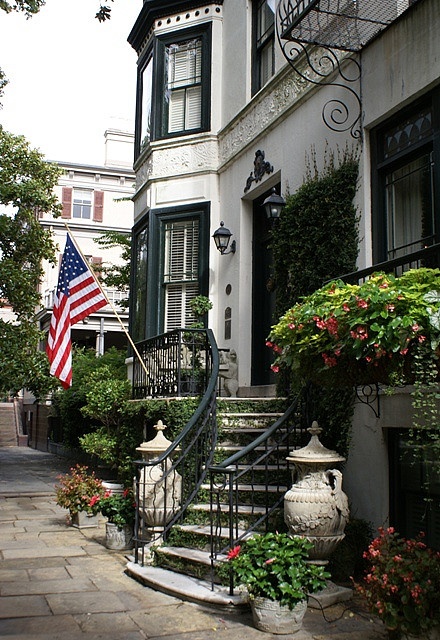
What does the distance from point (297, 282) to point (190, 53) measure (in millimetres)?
6215

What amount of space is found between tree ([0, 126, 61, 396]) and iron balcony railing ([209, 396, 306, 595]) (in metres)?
9.28

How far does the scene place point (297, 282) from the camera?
8414 mm

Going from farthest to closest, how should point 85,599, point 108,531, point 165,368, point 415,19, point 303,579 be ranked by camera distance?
point 165,368 → point 108,531 → point 415,19 → point 85,599 → point 303,579

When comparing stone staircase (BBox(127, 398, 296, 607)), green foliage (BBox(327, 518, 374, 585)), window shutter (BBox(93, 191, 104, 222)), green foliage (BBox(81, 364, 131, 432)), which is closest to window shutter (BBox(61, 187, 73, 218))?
window shutter (BBox(93, 191, 104, 222))

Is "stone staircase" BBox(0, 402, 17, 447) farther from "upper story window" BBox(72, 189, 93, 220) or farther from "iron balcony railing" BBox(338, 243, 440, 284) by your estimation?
"iron balcony railing" BBox(338, 243, 440, 284)

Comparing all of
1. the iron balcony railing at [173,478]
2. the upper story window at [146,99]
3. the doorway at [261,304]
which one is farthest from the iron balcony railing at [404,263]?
the upper story window at [146,99]

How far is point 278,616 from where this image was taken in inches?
195

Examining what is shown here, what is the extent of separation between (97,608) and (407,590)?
258 centimetres

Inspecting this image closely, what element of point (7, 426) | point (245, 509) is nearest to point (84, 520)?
point (245, 509)

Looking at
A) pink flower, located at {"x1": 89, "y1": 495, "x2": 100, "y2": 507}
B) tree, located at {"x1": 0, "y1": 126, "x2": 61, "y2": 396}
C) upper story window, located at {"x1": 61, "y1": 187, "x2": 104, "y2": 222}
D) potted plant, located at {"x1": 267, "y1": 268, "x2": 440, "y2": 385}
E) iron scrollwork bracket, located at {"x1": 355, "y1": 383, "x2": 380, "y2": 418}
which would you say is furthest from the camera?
upper story window, located at {"x1": 61, "y1": 187, "x2": 104, "y2": 222}

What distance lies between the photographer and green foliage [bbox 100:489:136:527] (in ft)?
26.1

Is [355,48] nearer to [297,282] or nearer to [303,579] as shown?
[297,282]

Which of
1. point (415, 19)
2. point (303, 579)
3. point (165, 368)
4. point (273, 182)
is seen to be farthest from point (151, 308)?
point (303, 579)

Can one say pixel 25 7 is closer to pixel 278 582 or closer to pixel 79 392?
pixel 278 582
